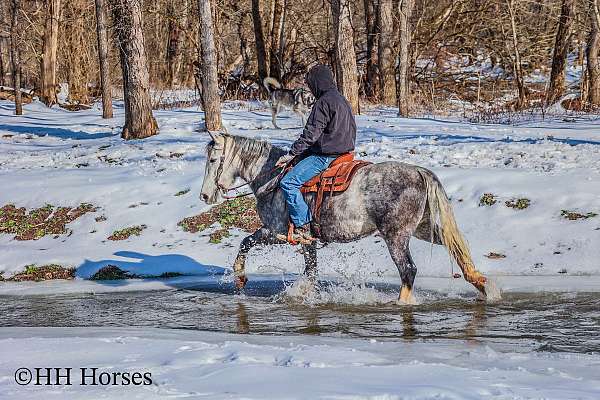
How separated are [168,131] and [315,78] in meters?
12.6

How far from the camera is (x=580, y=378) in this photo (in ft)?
16.3

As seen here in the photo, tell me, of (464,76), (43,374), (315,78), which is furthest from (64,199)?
(464,76)

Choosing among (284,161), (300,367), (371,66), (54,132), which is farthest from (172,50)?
(300,367)

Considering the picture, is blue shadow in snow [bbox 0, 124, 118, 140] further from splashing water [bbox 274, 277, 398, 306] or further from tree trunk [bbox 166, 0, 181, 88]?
tree trunk [bbox 166, 0, 181, 88]

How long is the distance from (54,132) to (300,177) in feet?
58.6

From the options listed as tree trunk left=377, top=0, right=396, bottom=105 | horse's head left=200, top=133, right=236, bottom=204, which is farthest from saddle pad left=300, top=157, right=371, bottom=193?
tree trunk left=377, top=0, right=396, bottom=105

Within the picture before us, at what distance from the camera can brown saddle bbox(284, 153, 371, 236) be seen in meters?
9.21

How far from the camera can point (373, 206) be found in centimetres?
912

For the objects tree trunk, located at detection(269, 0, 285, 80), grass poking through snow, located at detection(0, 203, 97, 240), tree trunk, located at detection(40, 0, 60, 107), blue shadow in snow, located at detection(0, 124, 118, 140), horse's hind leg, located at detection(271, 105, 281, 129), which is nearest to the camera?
grass poking through snow, located at detection(0, 203, 97, 240)

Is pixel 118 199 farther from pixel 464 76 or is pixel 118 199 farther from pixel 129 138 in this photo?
pixel 464 76

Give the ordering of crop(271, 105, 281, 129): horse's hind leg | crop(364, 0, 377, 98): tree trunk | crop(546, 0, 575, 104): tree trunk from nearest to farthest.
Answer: crop(271, 105, 281, 129): horse's hind leg → crop(546, 0, 575, 104): tree trunk → crop(364, 0, 377, 98): tree trunk

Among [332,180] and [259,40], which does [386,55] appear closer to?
[259,40]

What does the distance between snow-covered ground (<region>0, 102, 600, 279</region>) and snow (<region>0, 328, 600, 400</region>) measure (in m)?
4.80

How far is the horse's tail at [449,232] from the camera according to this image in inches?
349
